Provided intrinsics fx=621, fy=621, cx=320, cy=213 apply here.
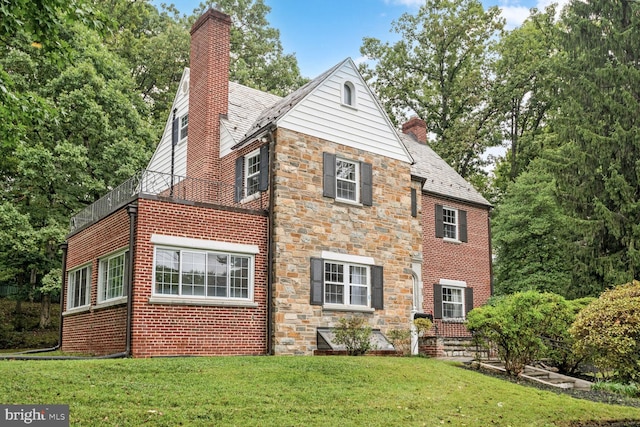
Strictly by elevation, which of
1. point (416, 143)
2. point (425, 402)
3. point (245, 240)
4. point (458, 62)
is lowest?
point (425, 402)

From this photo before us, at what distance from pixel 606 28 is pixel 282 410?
23.6 metres

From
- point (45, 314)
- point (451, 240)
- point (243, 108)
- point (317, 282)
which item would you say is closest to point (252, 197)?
point (317, 282)

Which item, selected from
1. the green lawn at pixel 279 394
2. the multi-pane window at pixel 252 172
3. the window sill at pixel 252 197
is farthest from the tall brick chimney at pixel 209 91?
the green lawn at pixel 279 394

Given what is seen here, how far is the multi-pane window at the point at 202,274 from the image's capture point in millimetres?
13938

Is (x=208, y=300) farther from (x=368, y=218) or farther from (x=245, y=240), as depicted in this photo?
(x=368, y=218)

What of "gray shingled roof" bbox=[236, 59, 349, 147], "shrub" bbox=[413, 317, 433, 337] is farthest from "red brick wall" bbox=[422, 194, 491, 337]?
"gray shingled roof" bbox=[236, 59, 349, 147]

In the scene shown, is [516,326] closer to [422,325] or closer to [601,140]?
[422,325]

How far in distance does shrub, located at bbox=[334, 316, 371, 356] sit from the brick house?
41 cm

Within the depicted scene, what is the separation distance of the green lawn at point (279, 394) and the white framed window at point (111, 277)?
3401mm

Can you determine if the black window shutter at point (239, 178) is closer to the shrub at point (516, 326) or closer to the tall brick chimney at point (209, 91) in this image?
the tall brick chimney at point (209, 91)

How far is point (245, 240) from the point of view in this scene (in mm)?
15180

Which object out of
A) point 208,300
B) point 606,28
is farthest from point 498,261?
point 208,300

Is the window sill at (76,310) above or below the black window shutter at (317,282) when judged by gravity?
below

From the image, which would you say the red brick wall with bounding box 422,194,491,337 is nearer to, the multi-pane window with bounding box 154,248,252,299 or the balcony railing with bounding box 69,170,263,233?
the balcony railing with bounding box 69,170,263,233
